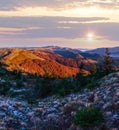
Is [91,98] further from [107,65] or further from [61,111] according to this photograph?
[107,65]

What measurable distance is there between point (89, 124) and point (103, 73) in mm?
15815

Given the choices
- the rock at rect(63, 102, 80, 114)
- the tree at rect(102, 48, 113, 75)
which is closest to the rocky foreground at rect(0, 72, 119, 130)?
the rock at rect(63, 102, 80, 114)

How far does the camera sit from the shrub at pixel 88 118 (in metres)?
19.8

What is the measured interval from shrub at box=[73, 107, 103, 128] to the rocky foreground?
1.01ft

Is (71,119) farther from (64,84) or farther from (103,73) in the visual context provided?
(103,73)

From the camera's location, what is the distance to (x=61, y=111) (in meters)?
24.0

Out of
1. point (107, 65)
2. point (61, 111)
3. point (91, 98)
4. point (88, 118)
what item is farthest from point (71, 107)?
point (107, 65)

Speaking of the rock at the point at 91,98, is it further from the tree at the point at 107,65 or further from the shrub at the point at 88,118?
the tree at the point at 107,65

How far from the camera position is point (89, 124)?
19797 millimetres

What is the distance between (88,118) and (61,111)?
4229 mm

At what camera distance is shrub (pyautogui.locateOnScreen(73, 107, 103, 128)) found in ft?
65.0

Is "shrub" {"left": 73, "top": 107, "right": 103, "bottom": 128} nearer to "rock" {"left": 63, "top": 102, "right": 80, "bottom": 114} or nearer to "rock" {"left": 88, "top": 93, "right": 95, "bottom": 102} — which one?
"rock" {"left": 63, "top": 102, "right": 80, "bottom": 114}

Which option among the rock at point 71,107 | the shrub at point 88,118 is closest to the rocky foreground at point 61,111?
the rock at point 71,107

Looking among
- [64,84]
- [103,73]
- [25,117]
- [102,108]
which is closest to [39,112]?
[25,117]
